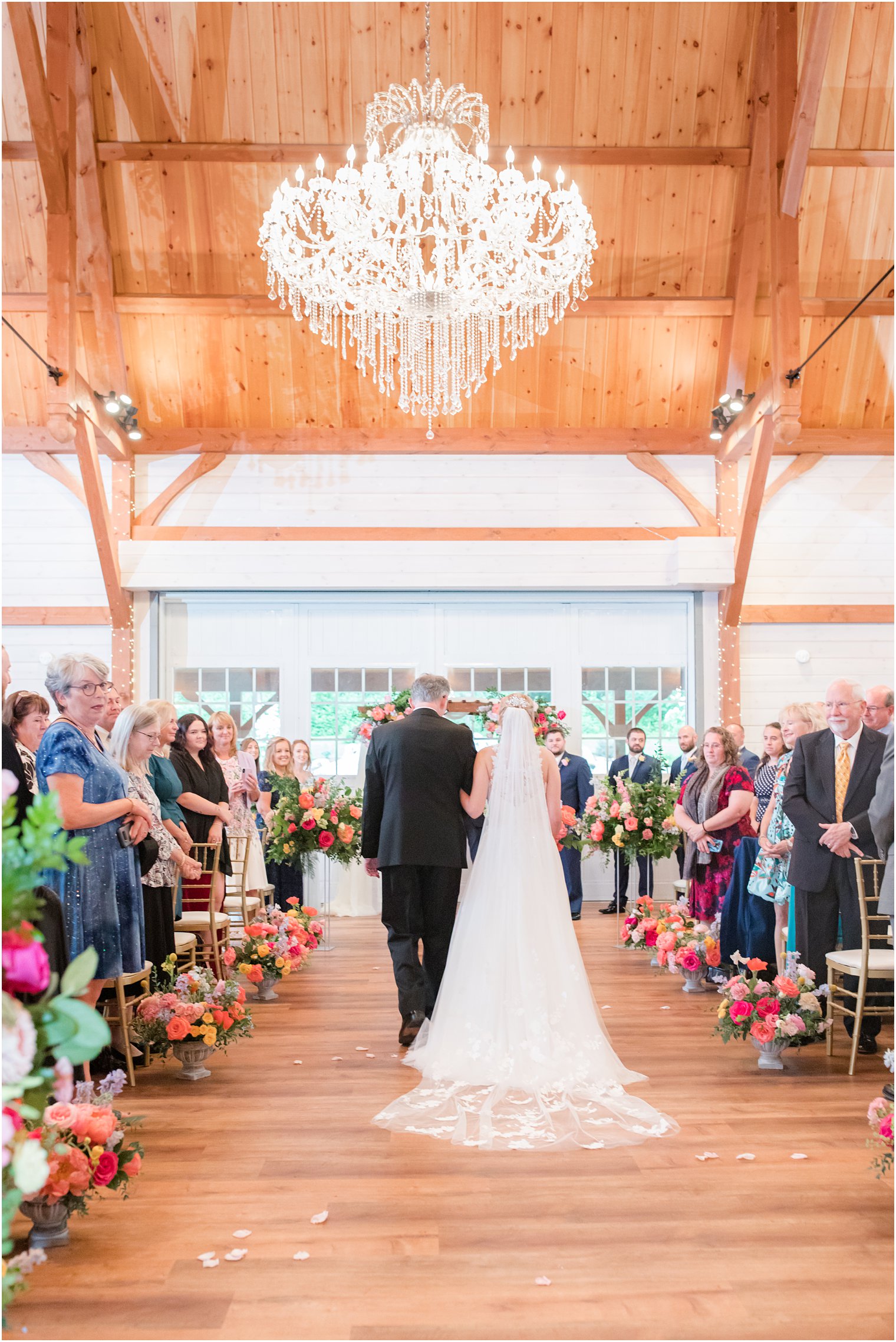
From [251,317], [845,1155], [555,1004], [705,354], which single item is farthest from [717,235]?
[845,1155]

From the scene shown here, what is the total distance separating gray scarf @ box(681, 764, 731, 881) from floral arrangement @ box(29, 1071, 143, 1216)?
388 centimetres

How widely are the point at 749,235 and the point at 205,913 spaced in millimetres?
7098

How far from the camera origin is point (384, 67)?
8.52 metres

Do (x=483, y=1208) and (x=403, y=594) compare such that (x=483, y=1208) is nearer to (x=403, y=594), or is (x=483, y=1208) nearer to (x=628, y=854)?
(x=628, y=854)

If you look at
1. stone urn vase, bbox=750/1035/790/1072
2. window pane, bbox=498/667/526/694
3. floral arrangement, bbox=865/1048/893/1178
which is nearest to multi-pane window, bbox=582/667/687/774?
window pane, bbox=498/667/526/694

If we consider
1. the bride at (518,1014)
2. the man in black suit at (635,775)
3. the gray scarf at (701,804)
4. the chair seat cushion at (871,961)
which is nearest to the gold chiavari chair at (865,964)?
the chair seat cushion at (871,961)

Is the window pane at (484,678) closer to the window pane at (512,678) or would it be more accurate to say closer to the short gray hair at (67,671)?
the window pane at (512,678)

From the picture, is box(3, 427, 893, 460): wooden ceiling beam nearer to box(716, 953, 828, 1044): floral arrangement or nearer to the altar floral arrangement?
the altar floral arrangement

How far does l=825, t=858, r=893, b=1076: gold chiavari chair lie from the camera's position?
14.0 ft

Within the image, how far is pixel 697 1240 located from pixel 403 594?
800 centimetres

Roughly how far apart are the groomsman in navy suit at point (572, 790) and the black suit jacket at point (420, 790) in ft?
14.0

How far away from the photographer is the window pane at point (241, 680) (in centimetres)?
1037

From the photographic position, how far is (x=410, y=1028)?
15.8 feet

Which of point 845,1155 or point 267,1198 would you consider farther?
point 845,1155
